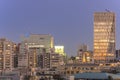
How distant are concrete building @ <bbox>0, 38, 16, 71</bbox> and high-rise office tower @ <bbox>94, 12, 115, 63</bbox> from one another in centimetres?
2203

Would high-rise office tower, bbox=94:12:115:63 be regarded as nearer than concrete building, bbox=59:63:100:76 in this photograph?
No

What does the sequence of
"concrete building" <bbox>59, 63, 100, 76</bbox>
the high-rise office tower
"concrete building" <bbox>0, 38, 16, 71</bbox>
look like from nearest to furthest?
"concrete building" <bbox>59, 63, 100, 76</bbox>
"concrete building" <bbox>0, 38, 16, 71</bbox>
the high-rise office tower

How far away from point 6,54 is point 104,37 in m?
33.2

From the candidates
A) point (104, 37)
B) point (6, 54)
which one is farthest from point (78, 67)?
point (104, 37)

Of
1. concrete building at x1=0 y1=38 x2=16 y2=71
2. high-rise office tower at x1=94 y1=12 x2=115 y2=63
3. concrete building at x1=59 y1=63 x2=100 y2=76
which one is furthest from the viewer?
high-rise office tower at x1=94 y1=12 x2=115 y2=63

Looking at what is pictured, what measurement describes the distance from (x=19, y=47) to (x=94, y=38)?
2081 centimetres

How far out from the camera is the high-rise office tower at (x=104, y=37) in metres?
142

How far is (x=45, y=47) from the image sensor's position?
144 m

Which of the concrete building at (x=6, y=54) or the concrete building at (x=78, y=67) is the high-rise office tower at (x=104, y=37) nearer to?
the concrete building at (x=78, y=67)

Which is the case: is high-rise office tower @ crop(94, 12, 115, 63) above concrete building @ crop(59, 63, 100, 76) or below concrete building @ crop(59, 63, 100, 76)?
above

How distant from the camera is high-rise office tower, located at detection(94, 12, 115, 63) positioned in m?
142

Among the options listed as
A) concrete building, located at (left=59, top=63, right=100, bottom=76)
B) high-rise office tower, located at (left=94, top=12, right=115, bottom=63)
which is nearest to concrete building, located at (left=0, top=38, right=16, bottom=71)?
concrete building, located at (left=59, top=63, right=100, bottom=76)

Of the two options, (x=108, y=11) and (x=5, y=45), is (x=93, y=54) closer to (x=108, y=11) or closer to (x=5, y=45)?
(x=108, y=11)

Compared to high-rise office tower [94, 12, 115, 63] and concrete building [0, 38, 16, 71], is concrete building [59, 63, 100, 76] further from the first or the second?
high-rise office tower [94, 12, 115, 63]
